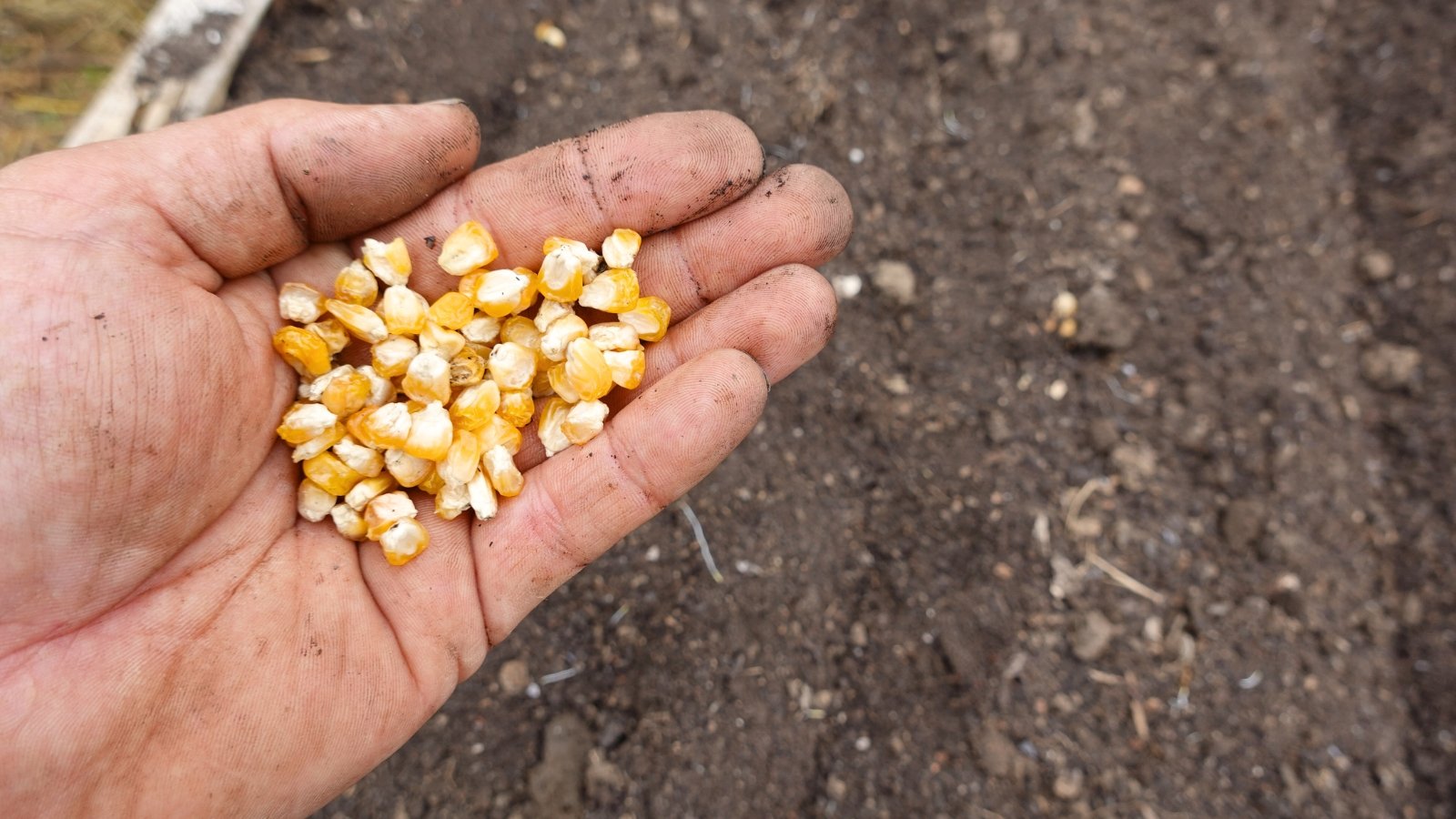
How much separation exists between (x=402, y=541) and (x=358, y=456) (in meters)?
0.23

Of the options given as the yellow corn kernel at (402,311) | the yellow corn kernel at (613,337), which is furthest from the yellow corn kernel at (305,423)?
the yellow corn kernel at (613,337)

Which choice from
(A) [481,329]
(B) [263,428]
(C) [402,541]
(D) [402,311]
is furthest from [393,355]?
(C) [402,541]

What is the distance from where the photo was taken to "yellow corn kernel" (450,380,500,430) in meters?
2.10

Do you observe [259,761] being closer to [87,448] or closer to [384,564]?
[384,564]

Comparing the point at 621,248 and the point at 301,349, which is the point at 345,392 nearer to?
the point at 301,349

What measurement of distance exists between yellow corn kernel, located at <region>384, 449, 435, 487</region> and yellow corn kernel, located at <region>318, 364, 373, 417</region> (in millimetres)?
125

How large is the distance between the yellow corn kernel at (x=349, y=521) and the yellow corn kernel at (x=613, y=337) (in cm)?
64

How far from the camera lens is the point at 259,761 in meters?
1.78

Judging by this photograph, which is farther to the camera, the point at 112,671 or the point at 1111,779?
the point at 1111,779

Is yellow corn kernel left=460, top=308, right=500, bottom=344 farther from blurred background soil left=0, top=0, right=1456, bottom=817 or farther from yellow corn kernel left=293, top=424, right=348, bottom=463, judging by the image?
blurred background soil left=0, top=0, right=1456, bottom=817

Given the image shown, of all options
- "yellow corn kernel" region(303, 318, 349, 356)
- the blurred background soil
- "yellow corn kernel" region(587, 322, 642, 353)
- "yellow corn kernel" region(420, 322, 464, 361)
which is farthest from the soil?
"yellow corn kernel" region(303, 318, 349, 356)

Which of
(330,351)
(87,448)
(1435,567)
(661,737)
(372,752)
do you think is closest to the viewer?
(87,448)

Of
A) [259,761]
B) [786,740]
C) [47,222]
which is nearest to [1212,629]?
[786,740]

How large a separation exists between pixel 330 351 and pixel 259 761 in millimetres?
887
